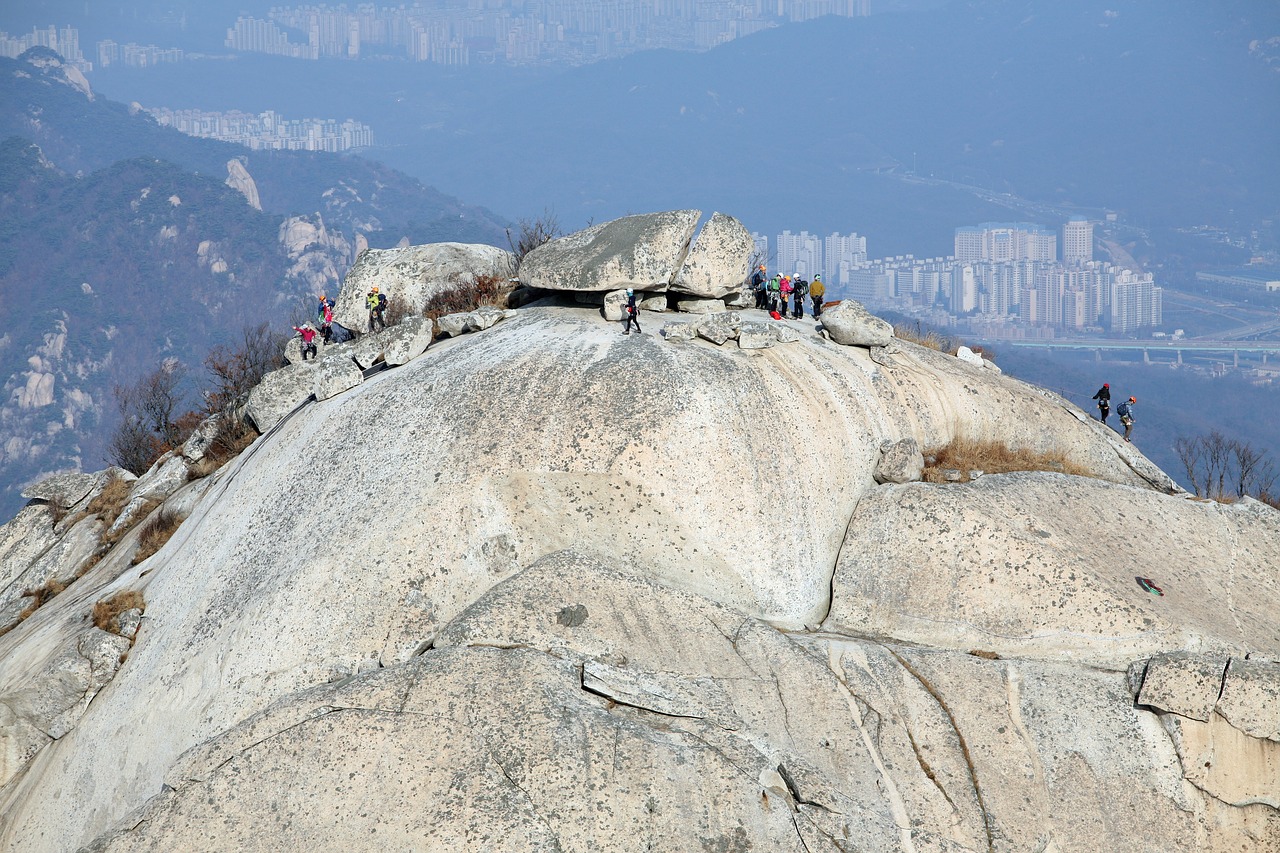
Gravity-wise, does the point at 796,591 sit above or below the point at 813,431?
below

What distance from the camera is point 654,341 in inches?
1033

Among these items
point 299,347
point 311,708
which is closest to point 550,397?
point 311,708

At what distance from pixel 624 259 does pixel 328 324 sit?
42.6 ft

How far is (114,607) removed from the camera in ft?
81.5

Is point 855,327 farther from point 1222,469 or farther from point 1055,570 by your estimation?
point 1222,469

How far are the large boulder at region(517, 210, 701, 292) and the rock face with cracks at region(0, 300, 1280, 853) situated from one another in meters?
Result: 2.17

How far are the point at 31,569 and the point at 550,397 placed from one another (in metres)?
20.1

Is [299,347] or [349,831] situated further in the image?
[299,347]

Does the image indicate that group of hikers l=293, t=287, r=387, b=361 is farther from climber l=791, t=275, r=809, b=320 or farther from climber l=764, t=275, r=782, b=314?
climber l=791, t=275, r=809, b=320

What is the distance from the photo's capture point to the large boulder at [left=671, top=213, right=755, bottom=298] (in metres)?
30.6

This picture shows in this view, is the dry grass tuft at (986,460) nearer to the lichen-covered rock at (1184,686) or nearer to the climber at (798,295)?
the lichen-covered rock at (1184,686)

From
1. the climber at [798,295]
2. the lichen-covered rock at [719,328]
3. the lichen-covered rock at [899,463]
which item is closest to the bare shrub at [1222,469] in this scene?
the lichen-covered rock at [899,463]

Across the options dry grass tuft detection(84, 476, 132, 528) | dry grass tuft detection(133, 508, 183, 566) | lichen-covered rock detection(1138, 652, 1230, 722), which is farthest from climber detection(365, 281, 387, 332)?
lichen-covered rock detection(1138, 652, 1230, 722)

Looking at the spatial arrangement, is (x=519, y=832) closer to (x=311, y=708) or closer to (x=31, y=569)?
(x=311, y=708)
